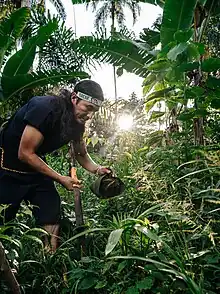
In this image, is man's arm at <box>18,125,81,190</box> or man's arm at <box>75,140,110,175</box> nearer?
man's arm at <box>18,125,81,190</box>

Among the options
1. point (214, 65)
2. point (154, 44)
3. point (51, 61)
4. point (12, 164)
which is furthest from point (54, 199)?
point (51, 61)

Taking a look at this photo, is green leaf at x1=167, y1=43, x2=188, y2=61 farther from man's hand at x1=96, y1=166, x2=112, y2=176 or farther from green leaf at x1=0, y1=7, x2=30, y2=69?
green leaf at x1=0, y1=7, x2=30, y2=69

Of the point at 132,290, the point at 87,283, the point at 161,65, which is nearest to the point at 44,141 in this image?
the point at 161,65

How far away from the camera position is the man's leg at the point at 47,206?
10.8ft

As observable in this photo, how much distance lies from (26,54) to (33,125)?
1.78 metres

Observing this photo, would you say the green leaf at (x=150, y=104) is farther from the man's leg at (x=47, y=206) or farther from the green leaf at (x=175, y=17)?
the man's leg at (x=47, y=206)

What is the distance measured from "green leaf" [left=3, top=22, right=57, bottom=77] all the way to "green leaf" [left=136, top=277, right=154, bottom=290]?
3.18 m

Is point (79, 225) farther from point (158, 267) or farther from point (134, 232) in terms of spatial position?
point (158, 267)

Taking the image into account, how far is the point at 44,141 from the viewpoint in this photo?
3.26 metres

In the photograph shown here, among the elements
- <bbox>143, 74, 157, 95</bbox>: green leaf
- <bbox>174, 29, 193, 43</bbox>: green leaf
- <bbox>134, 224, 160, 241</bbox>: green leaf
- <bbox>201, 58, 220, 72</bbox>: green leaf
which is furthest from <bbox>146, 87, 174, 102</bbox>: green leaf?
<bbox>134, 224, 160, 241</bbox>: green leaf

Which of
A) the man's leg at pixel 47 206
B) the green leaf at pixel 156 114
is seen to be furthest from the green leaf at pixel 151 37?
the man's leg at pixel 47 206

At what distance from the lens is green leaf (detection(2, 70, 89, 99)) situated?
4395 millimetres

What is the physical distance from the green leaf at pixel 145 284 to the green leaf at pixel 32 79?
2.95 metres

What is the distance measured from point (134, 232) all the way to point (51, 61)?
7.51 metres
